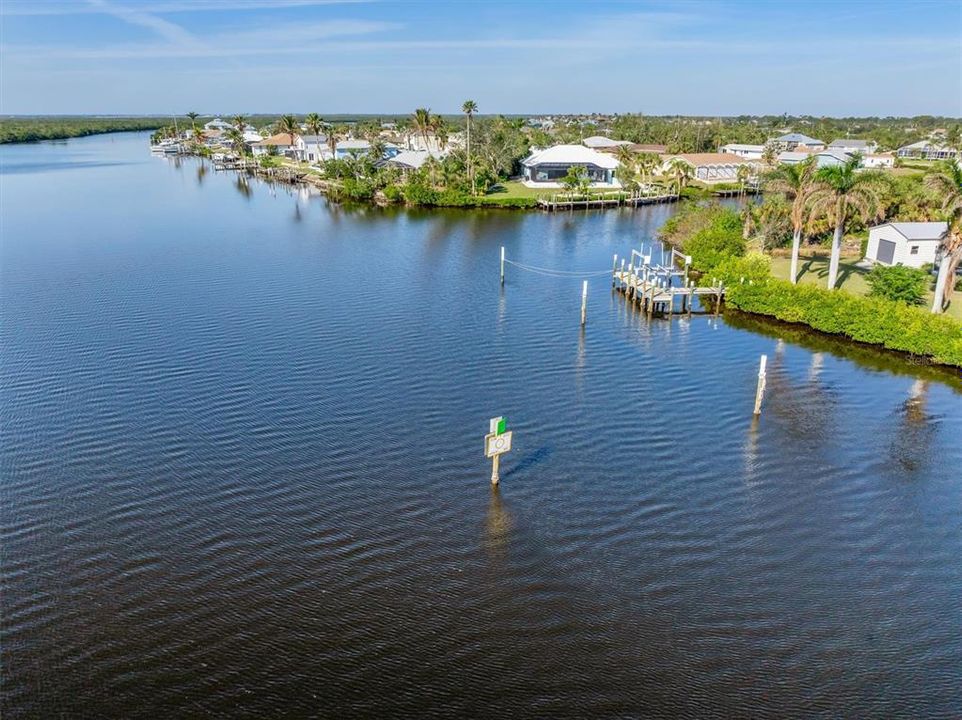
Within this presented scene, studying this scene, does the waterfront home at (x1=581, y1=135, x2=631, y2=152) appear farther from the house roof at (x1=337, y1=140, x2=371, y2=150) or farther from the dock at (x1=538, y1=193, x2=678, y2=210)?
the dock at (x1=538, y1=193, x2=678, y2=210)

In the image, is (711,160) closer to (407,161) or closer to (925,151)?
(407,161)

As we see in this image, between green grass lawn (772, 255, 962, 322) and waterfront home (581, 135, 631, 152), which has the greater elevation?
waterfront home (581, 135, 631, 152)

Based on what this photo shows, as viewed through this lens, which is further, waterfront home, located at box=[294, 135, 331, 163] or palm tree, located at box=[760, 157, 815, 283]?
waterfront home, located at box=[294, 135, 331, 163]

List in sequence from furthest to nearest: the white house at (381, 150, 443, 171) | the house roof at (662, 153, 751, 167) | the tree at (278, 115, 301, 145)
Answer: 1. the tree at (278, 115, 301, 145)
2. the house roof at (662, 153, 751, 167)
3. the white house at (381, 150, 443, 171)

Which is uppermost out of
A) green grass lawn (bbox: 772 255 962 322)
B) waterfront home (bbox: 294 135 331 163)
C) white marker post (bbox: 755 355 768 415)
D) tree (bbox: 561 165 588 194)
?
waterfront home (bbox: 294 135 331 163)

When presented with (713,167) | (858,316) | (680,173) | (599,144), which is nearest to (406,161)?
(680,173)

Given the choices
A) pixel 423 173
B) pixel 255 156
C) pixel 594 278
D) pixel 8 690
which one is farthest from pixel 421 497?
pixel 255 156

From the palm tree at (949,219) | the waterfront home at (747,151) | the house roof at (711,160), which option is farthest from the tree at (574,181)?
the palm tree at (949,219)

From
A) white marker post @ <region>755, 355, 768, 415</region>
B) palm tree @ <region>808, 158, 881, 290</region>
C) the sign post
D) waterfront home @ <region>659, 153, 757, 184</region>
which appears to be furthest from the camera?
waterfront home @ <region>659, 153, 757, 184</region>

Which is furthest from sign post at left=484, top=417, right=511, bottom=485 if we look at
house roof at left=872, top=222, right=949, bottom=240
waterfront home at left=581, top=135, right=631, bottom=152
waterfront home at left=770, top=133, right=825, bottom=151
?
waterfront home at left=581, top=135, right=631, bottom=152
